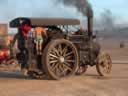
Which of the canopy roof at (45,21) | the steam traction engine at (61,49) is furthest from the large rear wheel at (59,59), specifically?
the canopy roof at (45,21)

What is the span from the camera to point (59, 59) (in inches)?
734

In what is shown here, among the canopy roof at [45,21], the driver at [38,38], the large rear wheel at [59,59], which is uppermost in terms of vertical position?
the canopy roof at [45,21]

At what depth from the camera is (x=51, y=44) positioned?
1833cm

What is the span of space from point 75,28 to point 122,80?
9.72ft

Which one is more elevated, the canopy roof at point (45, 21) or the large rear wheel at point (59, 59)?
the canopy roof at point (45, 21)

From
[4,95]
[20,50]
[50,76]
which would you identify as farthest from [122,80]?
[4,95]

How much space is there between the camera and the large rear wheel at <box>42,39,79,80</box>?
59.5 feet

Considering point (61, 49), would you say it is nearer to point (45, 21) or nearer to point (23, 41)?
point (45, 21)

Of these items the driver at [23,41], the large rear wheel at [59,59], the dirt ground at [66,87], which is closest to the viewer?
the dirt ground at [66,87]

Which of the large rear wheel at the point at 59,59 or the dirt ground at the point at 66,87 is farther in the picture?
the large rear wheel at the point at 59,59

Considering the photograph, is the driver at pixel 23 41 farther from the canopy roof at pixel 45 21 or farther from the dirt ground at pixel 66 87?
the dirt ground at pixel 66 87

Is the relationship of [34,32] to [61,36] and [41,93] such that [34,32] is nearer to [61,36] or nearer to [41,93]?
[61,36]

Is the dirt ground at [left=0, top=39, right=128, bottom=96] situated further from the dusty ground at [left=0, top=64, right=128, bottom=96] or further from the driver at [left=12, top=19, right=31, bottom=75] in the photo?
the driver at [left=12, top=19, right=31, bottom=75]

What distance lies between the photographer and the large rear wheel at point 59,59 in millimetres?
18141
